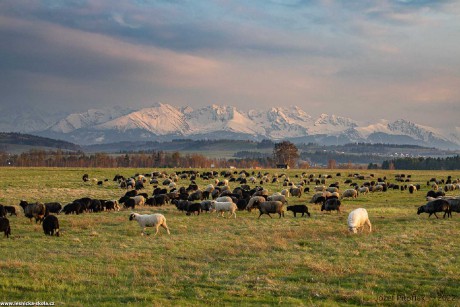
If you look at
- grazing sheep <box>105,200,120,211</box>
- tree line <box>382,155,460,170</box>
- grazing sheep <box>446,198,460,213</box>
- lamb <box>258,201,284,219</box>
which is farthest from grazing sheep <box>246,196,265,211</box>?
tree line <box>382,155,460,170</box>

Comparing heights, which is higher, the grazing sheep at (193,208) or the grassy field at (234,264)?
the grazing sheep at (193,208)

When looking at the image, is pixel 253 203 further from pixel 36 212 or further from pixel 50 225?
pixel 50 225

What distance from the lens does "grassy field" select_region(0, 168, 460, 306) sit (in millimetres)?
11781

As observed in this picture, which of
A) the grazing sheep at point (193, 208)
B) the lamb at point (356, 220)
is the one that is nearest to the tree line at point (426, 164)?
the grazing sheep at point (193, 208)

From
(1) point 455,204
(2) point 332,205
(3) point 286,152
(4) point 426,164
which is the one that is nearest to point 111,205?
(2) point 332,205

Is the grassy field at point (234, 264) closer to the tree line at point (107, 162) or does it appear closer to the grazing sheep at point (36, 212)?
the grazing sheep at point (36, 212)

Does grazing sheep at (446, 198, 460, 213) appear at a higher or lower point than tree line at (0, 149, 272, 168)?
lower

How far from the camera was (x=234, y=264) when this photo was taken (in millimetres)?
15773

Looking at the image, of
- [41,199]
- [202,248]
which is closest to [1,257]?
[202,248]

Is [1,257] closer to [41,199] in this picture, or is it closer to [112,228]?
[112,228]

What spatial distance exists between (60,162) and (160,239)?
15786cm

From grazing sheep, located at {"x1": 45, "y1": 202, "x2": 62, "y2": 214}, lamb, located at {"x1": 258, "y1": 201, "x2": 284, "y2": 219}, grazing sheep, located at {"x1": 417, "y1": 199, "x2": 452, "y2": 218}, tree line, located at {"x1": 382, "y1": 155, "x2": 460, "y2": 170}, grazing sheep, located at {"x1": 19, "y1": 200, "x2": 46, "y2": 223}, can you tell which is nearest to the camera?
grazing sheep, located at {"x1": 19, "y1": 200, "x2": 46, "y2": 223}

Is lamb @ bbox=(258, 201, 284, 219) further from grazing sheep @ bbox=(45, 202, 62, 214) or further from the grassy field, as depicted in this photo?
grazing sheep @ bbox=(45, 202, 62, 214)

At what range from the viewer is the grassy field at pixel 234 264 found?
11781 millimetres
